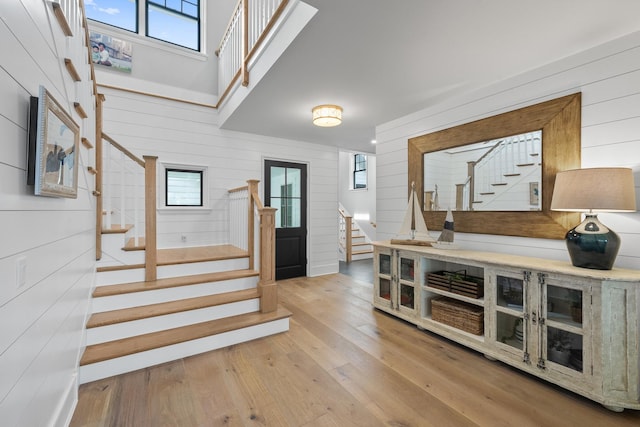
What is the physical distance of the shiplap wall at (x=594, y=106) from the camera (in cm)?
205

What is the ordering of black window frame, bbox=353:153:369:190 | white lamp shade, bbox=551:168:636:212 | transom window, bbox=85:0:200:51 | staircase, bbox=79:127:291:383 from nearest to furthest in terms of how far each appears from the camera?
white lamp shade, bbox=551:168:636:212
staircase, bbox=79:127:291:383
transom window, bbox=85:0:200:51
black window frame, bbox=353:153:369:190

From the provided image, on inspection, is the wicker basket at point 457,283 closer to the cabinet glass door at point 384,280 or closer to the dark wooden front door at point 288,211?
the cabinet glass door at point 384,280

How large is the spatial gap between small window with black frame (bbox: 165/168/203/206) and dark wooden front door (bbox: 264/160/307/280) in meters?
1.07

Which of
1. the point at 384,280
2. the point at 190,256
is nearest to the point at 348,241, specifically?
the point at 384,280

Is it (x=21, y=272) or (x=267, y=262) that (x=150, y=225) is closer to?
(x=267, y=262)

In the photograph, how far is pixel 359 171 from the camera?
28.0 feet

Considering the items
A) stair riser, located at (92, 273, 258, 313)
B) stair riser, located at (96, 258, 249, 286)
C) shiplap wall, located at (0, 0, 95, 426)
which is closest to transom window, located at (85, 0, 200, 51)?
shiplap wall, located at (0, 0, 95, 426)

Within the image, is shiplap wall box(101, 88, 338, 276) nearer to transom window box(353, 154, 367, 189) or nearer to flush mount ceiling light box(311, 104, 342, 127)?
flush mount ceiling light box(311, 104, 342, 127)

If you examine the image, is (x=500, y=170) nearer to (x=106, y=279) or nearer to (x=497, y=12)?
(x=497, y=12)

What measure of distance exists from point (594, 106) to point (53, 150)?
11.9 feet

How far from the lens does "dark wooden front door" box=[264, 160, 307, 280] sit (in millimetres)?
4883

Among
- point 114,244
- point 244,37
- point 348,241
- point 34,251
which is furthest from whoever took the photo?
point 348,241

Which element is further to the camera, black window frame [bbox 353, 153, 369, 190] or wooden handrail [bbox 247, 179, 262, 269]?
black window frame [bbox 353, 153, 369, 190]

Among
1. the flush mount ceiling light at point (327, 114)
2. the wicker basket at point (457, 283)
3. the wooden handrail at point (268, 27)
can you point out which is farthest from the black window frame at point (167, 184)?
the wicker basket at point (457, 283)
